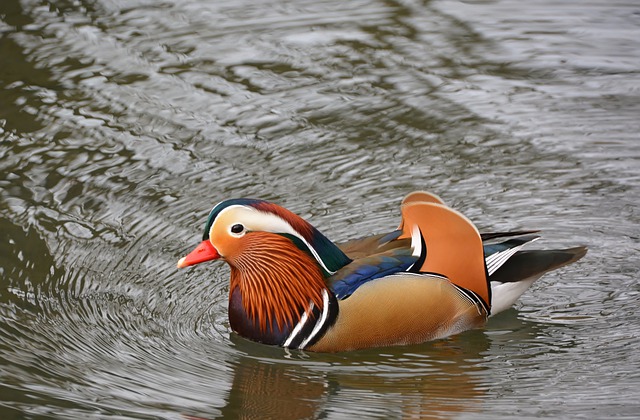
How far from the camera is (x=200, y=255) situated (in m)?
6.09

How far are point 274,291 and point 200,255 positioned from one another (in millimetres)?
484

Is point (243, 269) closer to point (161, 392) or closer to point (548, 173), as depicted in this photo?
point (161, 392)

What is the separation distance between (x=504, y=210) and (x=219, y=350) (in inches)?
87.2

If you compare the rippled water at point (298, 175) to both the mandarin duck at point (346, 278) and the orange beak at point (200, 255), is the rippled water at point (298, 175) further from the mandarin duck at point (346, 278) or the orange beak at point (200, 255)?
the orange beak at point (200, 255)

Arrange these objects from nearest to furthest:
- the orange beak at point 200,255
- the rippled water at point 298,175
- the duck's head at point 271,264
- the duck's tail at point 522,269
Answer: the rippled water at point 298,175
the orange beak at point 200,255
the duck's head at point 271,264
the duck's tail at point 522,269

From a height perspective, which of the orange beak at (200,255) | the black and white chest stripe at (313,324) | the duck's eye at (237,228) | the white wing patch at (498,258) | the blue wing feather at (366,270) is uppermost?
the duck's eye at (237,228)

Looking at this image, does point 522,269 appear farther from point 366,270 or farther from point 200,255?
point 200,255

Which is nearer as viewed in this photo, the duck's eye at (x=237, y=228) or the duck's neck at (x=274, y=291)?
the duck's eye at (x=237, y=228)

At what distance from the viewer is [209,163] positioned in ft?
26.4

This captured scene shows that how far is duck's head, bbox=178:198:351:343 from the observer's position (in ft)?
20.3

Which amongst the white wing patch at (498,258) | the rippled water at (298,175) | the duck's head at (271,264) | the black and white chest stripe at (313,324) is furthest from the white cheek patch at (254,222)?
the white wing patch at (498,258)

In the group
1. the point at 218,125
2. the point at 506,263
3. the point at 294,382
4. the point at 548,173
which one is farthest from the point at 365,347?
the point at 218,125

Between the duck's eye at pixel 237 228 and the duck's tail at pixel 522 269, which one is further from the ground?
the duck's eye at pixel 237 228

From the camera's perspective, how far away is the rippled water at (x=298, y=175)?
18.8ft
